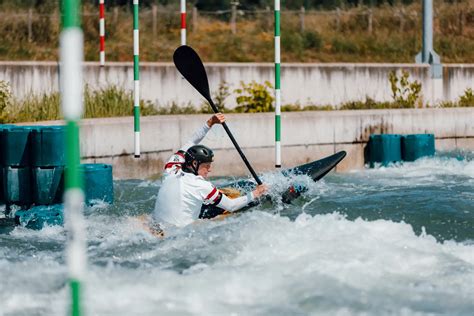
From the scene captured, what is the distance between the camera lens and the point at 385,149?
14.6 m

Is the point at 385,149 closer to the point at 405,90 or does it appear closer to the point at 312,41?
the point at 405,90

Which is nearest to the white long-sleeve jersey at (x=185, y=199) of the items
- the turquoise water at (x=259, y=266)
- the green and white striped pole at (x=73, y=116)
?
the turquoise water at (x=259, y=266)

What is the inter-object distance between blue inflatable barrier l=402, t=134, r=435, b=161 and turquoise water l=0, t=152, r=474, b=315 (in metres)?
3.83

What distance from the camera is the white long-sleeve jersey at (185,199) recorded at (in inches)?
348

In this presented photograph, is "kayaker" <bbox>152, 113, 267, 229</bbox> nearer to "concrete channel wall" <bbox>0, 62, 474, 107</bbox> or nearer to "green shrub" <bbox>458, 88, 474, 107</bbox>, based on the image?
"concrete channel wall" <bbox>0, 62, 474, 107</bbox>

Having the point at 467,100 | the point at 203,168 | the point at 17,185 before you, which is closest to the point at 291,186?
the point at 203,168

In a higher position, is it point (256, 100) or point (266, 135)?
point (256, 100)

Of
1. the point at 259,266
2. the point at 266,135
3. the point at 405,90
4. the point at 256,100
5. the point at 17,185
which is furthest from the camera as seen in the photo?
the point at 405,90

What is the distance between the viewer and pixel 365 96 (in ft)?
58.4

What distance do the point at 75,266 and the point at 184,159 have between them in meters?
5.19

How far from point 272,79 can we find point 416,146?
344cm

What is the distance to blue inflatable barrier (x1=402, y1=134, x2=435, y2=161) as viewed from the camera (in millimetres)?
14672

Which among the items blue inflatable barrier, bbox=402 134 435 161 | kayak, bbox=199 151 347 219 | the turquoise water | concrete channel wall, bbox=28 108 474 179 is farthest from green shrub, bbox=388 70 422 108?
the turquoise water

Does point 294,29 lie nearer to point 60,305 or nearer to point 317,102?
point 317,102
